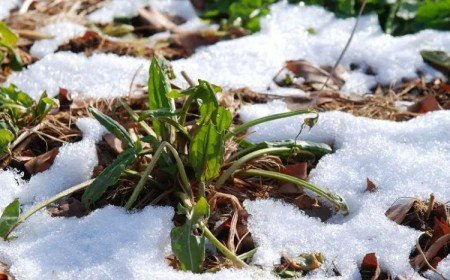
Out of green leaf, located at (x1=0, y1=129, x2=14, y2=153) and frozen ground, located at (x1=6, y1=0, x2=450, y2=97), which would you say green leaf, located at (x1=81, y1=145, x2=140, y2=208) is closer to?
green leaf, located at (x1=0, y1=129, x2=14, y2=153)

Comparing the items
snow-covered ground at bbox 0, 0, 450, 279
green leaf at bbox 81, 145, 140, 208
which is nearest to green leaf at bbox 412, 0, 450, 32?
snow-covered ground at bbox 0, 0, 450, 279

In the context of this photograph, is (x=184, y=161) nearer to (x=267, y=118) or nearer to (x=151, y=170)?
(x=151, y=170)

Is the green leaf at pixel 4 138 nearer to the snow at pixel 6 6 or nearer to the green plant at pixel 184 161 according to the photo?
the green plant at pixel 184 161

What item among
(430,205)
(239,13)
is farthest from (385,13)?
(430,205)

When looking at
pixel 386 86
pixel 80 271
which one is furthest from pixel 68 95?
pixel 386 86

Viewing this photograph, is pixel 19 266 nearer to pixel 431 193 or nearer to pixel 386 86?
pixel 431 193
